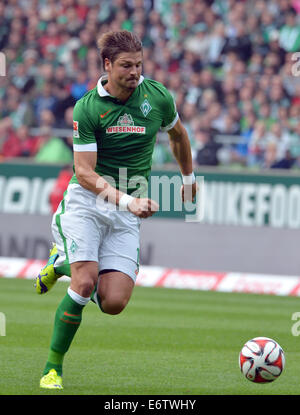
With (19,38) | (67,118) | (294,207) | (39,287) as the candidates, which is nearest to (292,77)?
(294,207)

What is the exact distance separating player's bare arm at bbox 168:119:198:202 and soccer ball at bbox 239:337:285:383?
1.49 m

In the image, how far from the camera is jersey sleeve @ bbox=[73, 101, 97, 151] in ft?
22.6

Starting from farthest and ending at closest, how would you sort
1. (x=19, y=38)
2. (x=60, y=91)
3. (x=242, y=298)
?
(x=19, y=38) → (x=60, y=91) → (x=242, y=298)

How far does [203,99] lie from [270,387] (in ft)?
40.0

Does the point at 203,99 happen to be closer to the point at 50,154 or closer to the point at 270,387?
Result: the point at 50,154

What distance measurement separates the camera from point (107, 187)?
6.79 meters

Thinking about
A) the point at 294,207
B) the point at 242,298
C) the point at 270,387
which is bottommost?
the point at 242,298

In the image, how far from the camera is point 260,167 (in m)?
A: 17.0

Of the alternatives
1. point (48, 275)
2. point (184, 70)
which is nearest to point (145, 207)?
point (48, 275)

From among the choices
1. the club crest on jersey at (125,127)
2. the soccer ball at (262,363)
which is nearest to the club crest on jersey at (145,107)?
the club crest on jersey at (125,127)

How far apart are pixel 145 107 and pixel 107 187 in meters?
0.81

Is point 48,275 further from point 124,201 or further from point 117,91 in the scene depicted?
point 117,91

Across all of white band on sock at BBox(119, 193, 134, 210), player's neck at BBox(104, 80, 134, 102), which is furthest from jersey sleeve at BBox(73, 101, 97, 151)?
white band on sock at BBox(119, 193, 134, 210)

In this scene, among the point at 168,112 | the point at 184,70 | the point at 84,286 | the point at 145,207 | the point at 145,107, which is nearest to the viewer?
the point at 145,207
